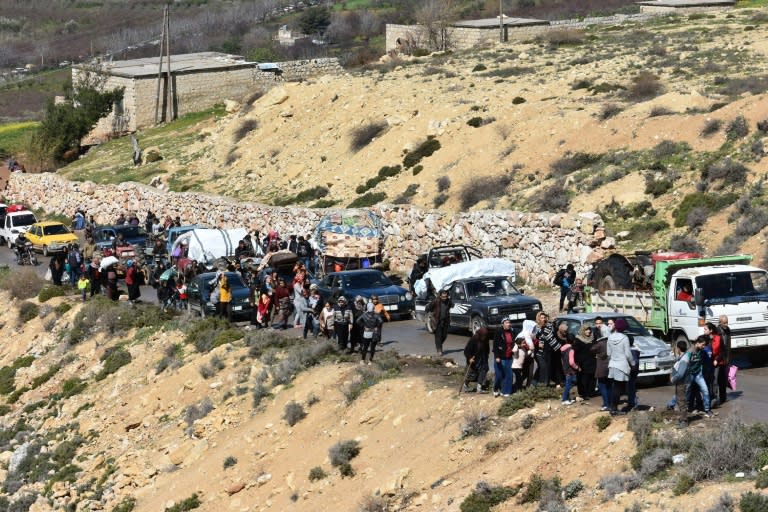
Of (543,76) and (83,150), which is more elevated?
(543,76)

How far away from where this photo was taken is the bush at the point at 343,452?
23.3m

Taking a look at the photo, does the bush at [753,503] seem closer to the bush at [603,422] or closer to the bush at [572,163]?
the bush at [603,422]

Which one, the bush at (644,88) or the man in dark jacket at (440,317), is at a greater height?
the bush at (644,88)

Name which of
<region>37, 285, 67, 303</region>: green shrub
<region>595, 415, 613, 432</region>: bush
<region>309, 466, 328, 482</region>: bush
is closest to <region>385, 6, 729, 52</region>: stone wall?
<region>37, 285, 67, 303</region>: green shrub

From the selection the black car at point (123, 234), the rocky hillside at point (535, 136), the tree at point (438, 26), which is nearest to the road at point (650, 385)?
the rocky hillside at point (535, 136)

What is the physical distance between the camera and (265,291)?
1336 inches

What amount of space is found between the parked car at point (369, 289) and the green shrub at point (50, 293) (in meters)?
12.9

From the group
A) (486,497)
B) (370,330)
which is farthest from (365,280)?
(486,497)

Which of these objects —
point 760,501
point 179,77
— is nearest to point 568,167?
point 760,501

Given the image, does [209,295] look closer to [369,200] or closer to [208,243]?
[208,243]

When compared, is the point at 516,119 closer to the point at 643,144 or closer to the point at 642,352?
the point at 643,144

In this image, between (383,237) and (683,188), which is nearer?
(683,188)

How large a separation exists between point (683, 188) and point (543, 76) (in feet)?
68.3

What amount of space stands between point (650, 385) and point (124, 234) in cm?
2953
